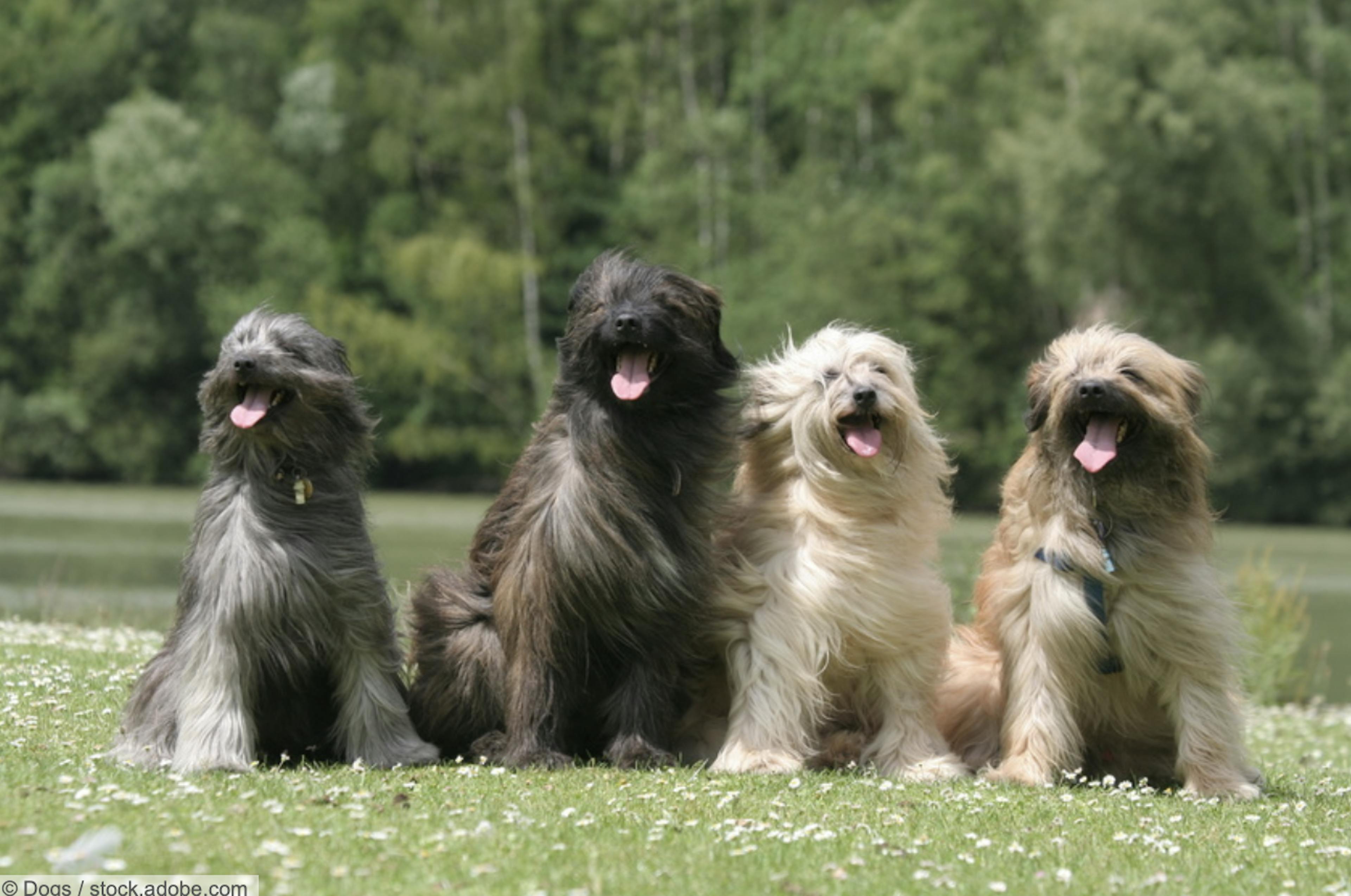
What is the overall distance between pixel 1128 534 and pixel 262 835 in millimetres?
3991

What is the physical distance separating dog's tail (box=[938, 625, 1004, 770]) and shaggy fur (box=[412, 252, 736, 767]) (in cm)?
151

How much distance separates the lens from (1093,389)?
6816 mm

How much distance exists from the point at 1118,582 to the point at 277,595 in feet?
12.1

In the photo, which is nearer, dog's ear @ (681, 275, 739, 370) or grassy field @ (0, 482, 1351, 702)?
dog's ear @ (681, 275, 739, 370)

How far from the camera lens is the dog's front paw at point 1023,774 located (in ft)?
23.4

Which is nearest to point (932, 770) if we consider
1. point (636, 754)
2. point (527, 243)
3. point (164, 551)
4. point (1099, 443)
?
point (636, 754)

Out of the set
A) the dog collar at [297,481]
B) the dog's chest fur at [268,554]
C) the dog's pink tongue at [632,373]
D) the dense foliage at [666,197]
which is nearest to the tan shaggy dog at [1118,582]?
the dog's pink tongue at [632,373]

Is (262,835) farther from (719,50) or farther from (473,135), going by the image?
(719,50)

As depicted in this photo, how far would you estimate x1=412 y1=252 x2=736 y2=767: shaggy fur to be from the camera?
7109 mm

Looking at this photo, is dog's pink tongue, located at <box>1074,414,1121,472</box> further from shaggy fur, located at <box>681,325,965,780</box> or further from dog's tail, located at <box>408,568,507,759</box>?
dog's tail, located at <box>408,568,507,759</box>

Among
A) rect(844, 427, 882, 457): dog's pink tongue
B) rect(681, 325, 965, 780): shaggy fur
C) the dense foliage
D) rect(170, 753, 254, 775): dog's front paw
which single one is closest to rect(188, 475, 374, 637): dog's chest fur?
rect(170, 753, 254, 775): dog's front paw

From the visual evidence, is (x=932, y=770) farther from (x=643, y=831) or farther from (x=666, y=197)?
(x=666, y=197)

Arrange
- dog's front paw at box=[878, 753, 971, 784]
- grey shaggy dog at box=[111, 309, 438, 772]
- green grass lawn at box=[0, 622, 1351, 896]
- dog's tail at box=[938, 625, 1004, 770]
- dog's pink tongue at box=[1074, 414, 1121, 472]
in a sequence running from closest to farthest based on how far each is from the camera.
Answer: green grass lawn at box=[0, 622, 1351, 896] < grey shaggy dog at box=[111, 309, 438, 772] < dog's pink tongue at box=[1074, 414, 1121, 472] < dog's front paw at box=[878, 753, 971, 784] < dog's tail at box=[938, 625, 1004, 770]

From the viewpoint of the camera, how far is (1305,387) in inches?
1410
